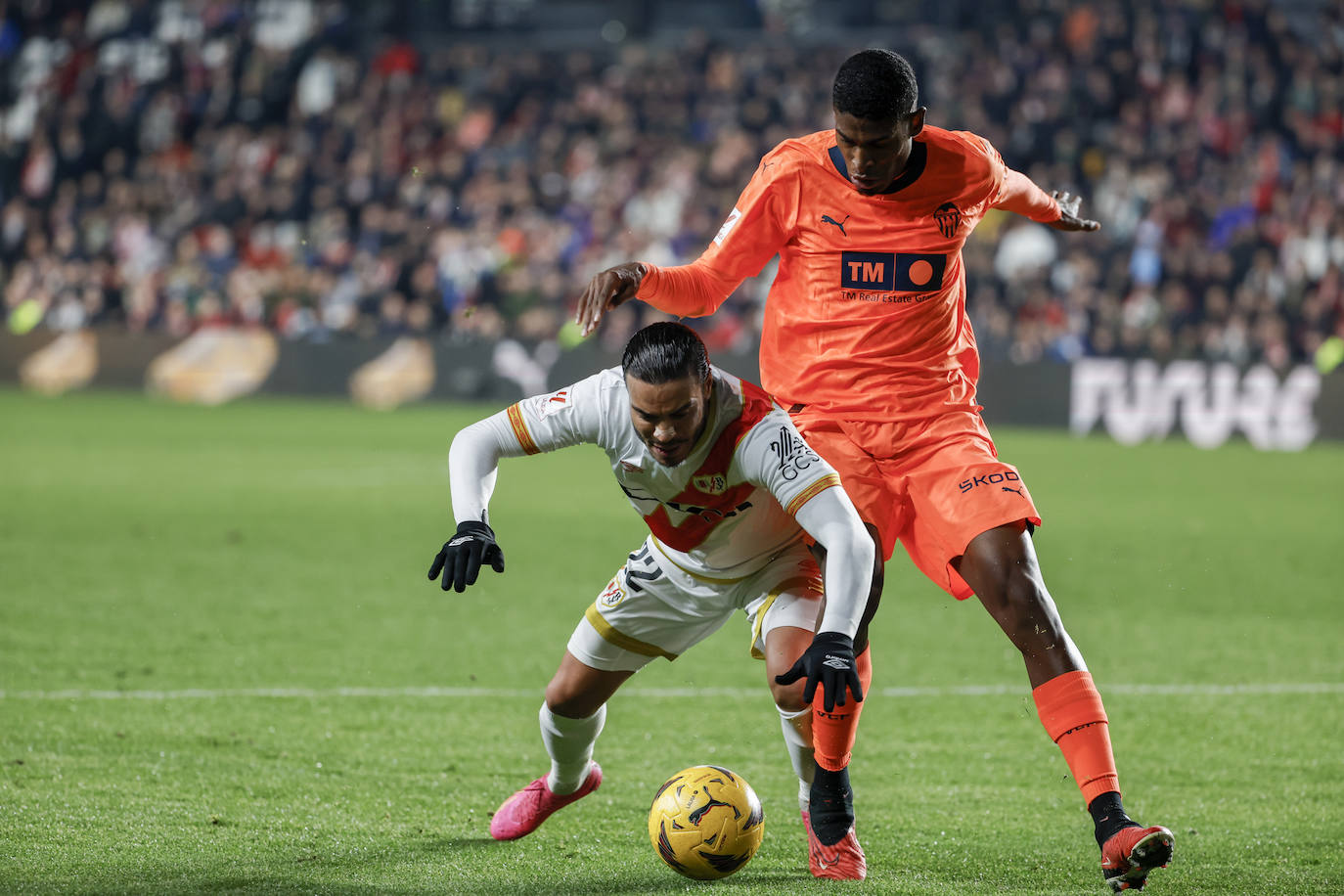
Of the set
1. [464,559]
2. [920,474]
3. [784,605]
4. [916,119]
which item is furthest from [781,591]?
[916,119]

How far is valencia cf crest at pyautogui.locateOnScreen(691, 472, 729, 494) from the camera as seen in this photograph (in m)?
4.41

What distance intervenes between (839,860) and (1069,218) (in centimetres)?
243

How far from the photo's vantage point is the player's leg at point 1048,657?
4.16 metres

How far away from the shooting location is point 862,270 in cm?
479

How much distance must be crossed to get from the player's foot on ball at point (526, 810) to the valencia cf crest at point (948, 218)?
6.87 feet

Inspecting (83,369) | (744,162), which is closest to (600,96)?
(744,162)

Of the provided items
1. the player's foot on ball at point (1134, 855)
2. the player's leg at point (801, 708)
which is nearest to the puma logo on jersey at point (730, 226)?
the player's leg at point (801, 708)

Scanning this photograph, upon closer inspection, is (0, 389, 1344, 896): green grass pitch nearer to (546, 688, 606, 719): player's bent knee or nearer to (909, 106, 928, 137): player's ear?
(546, 688, 606, 719): player's bent knee

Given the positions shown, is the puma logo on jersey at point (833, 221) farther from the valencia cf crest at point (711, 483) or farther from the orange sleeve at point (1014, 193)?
the valencia cf crest at point (711, 483)

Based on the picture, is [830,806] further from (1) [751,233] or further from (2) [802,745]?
(1) [751,233]

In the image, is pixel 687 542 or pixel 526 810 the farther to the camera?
pixel 526 810

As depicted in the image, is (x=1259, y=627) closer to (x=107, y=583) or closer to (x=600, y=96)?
(x=107, y=583)

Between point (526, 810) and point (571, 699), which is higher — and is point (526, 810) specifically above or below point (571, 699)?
below

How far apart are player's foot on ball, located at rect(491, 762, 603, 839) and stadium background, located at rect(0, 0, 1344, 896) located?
0.07m
